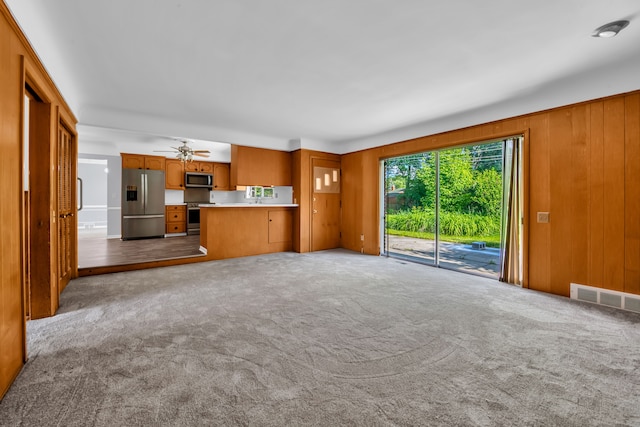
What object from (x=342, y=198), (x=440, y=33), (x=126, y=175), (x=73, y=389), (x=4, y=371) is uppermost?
(x=440, y=33)

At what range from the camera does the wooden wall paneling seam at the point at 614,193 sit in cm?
300

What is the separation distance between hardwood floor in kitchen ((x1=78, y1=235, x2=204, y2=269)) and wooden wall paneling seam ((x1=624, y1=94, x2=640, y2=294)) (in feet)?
20.0

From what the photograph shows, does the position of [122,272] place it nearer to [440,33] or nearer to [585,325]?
[440,33]

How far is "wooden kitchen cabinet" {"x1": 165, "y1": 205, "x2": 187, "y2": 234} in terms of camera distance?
8.32 m

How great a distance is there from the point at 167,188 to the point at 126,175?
1.06 meters

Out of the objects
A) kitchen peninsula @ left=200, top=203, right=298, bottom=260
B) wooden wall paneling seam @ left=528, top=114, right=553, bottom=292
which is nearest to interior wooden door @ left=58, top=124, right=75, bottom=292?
kitchen peninsula @ left=200, top=203, right=298, bottom=260

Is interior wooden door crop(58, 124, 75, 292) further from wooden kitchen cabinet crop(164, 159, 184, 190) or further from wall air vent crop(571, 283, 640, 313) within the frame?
wall air vent crop(571, 283, 640, 313)

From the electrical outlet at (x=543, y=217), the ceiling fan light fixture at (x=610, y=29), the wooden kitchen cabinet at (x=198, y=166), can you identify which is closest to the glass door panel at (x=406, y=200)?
the electrical outlet at (x=543, y=217)

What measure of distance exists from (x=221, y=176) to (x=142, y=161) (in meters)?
2.20

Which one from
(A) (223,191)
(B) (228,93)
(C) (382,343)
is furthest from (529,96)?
(A) (223,191)

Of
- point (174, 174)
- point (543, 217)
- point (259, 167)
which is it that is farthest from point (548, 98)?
point (174, 174)

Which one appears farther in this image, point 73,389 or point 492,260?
point 492,260

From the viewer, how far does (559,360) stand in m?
1.99

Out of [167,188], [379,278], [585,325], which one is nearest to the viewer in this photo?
[585,325]
